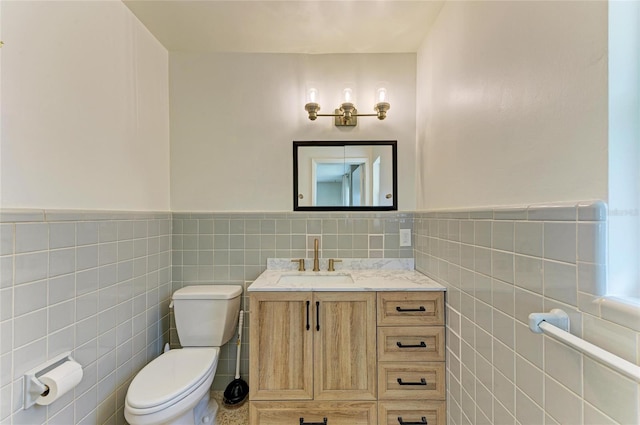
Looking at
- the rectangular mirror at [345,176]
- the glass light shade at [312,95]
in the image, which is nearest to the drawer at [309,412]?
the rectangular mirror at [345,176]

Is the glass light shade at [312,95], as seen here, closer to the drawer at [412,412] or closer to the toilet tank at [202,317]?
the toilet tank at [202,317]

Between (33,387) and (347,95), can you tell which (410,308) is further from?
(33,387)

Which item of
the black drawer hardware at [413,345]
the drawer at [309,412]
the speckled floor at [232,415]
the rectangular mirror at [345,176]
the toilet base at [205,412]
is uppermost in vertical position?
the rectangular mirror at [345,176]

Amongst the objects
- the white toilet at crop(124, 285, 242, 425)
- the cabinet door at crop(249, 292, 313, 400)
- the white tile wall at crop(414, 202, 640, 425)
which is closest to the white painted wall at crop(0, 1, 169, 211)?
the white toilet at crop(124, 285, 242, 425)

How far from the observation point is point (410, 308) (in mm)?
1455

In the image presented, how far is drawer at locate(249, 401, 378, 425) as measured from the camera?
1.43 metres

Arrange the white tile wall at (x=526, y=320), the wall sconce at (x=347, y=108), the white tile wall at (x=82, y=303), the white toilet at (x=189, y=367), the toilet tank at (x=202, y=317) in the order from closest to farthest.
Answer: the white tile wall at (x=526, y=320), the white tile wall at (x=82, y=303), the white toilet at (x=189, y=367), the toilet tank at (x=202, y=317), the wall sconce at (x=347, y=108)

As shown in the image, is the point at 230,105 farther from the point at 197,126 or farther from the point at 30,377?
the point at 30,377

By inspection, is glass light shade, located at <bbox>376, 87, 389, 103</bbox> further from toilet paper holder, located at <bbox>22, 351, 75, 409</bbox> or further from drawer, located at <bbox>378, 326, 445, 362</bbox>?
toilet paper holder, located at <bbox>22, 351, 75, 409</bbox>

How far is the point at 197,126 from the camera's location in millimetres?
1970

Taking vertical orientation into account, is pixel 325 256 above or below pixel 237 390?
above

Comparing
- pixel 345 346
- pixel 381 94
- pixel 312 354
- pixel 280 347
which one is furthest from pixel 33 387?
pixel 381 94

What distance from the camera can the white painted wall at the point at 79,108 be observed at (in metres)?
0.99

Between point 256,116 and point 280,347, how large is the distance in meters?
1.57
